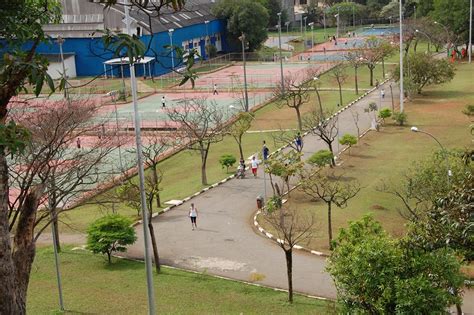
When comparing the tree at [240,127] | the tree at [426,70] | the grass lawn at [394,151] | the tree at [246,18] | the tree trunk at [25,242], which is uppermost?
the tree at [246,18]

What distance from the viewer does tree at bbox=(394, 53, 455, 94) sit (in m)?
46.9

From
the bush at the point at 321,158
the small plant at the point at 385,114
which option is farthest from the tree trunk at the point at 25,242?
the small plant at the point at 385,114

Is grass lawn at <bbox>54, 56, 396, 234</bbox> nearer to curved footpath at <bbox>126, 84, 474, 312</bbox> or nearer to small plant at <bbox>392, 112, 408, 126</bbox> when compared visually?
curved footpath at <bbox>126, 84, 474, 312</bbox>

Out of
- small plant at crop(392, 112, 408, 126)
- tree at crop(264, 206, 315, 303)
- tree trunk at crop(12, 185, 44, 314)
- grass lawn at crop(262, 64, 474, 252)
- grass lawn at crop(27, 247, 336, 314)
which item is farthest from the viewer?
small plant at crop(392, 112, 408, 126)

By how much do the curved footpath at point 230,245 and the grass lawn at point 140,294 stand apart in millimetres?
849

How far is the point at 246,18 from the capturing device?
74.2 metres

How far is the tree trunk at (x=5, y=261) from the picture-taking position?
27.7ft

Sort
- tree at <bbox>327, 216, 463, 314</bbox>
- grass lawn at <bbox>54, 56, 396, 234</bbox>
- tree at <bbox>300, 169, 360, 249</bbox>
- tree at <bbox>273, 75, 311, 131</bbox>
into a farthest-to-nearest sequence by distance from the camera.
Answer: tree at <bbox>273, 75, 311, 131</bbox> < grass lawn at <bbox>54, 56, 396, 234</bbox> < tree at <bbox>300, 169, 360, 249</bbox> < tree at <bbox>327, 216, 463, 314</bbox>

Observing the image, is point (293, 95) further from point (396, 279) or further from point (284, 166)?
point (396, 279)

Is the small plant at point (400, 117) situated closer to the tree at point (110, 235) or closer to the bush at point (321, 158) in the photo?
the bush at point (321, 158)

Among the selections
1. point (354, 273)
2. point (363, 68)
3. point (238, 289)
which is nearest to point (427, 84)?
point (363, 68)

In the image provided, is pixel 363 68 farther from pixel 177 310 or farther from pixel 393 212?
pixel 177 310

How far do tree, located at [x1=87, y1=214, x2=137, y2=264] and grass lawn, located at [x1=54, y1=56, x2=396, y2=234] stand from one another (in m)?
1.05

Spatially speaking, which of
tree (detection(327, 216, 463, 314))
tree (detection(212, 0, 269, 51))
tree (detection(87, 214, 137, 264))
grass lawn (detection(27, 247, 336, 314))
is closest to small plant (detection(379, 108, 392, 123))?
tree (detection(87, 214, 137, 264))
